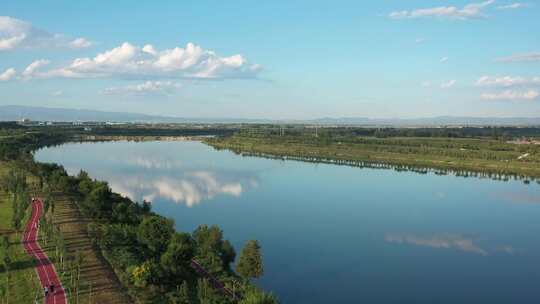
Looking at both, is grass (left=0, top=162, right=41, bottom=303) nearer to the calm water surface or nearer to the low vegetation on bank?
the calm water surface

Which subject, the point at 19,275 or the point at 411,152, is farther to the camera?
the point at 411,152

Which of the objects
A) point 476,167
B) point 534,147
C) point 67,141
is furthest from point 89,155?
point 534,147


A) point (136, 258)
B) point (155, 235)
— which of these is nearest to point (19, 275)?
point (136, 258)

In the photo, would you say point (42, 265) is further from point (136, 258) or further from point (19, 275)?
point (136, 258)

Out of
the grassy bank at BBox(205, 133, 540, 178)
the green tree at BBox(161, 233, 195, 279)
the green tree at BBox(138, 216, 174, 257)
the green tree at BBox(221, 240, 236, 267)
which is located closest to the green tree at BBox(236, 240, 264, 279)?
the green tree at BBox(161, 233, 195, 279)

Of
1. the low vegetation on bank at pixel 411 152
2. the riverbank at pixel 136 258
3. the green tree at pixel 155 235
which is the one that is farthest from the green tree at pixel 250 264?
the low vegetation on bank at pixel 411 152
